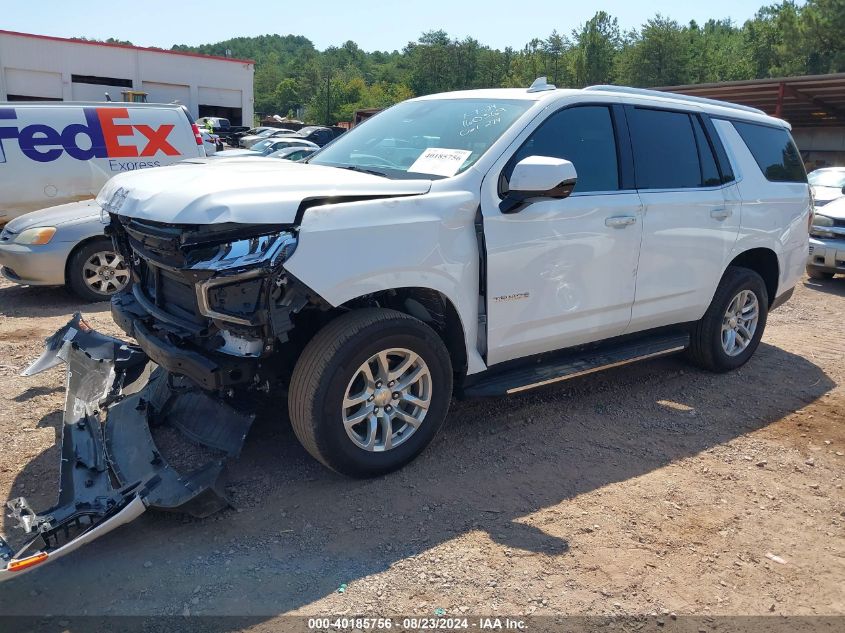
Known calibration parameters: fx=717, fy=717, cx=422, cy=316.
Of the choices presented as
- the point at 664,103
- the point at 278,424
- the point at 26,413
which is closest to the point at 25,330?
the point at 26,413

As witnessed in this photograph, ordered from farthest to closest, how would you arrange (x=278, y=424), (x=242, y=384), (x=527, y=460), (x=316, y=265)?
(x=278, y=424)
(x=527, y=460)
(x=242, y=384)
(x=316, y=265)

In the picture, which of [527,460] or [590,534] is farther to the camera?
[527,460]

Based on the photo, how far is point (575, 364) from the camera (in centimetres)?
453

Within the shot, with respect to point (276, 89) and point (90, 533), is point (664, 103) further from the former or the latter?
point (276, 89)

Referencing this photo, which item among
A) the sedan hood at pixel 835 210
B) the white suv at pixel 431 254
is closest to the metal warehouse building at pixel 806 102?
the sedan hood at pixel 835 210

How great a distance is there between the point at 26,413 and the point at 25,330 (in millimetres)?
2301

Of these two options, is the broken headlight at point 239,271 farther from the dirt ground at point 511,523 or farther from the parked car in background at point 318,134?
the parked car in background at point 318,134

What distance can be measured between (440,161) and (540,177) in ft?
2.03

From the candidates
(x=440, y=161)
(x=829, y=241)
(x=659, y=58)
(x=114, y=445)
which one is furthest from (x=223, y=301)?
(x=659, y=58)

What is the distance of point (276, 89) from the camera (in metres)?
105

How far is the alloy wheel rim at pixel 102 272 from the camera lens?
24.5 feet

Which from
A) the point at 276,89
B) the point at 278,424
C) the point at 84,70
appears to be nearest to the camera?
the point at 278,424

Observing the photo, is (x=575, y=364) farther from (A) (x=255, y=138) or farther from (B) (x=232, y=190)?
(A) (x=255, y=138)

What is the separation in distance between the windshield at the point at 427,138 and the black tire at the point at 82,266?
146 inches
